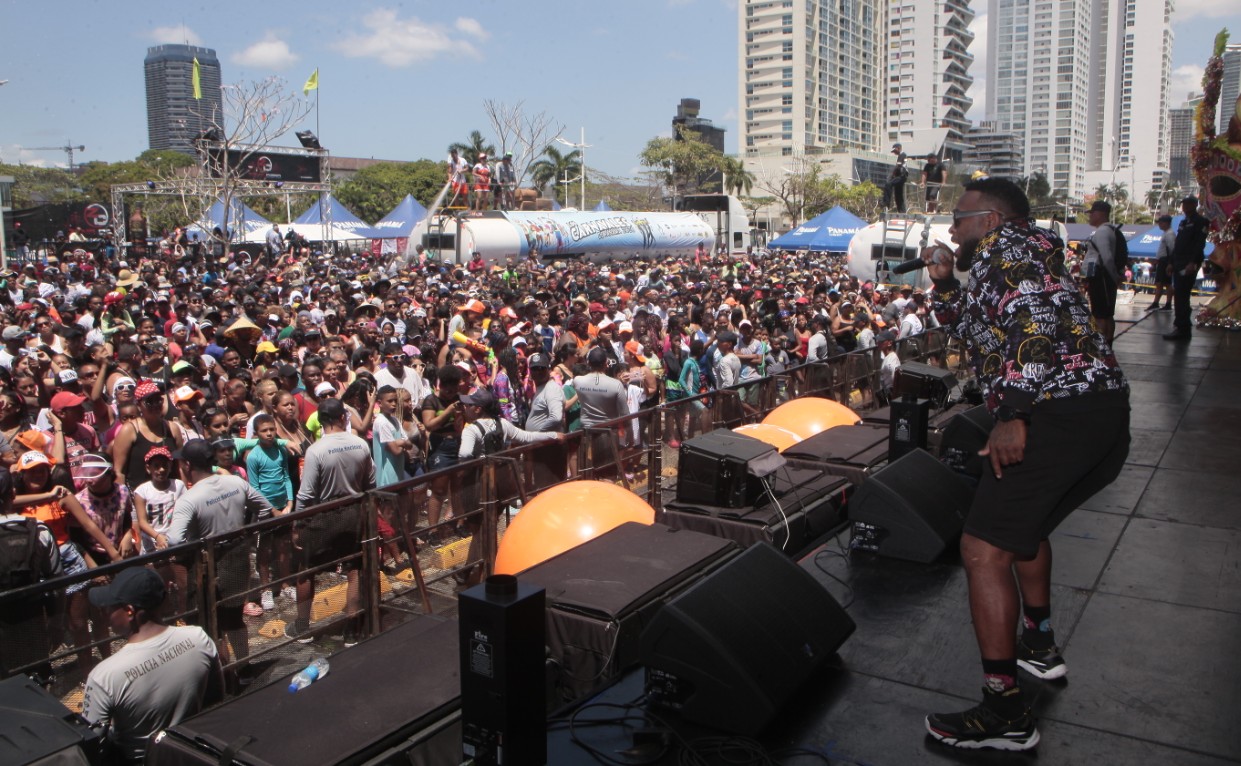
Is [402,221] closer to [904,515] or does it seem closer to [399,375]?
[399,375]

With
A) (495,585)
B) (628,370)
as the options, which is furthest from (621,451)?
(495,585)

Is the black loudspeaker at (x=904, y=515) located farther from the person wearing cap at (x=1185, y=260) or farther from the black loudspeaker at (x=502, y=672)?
A: the person wearing cap at (x=1185, y=260)

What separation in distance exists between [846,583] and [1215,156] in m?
14.4

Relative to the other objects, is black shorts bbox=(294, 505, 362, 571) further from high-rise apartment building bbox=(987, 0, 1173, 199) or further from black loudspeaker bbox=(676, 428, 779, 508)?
high-rise apartment building bbox=(987, 0, 1173, 199)

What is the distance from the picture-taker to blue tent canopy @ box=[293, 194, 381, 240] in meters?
42.2

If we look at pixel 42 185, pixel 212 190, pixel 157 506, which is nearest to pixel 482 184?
pixel 212 190

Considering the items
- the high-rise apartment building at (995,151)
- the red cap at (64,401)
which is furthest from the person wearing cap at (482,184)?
the high-rise apartment building at (995,151)

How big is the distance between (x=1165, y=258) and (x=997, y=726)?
16295 mm

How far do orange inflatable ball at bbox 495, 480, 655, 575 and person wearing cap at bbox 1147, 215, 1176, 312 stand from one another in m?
12.0

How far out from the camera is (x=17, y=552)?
4977 mm

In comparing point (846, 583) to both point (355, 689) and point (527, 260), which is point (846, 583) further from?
point (527, 260)

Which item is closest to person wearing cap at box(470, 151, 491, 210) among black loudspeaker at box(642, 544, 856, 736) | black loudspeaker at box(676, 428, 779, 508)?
black loudspeaker at box(676, 428, 779, 508)

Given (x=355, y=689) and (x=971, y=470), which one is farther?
(x=971, y=470)

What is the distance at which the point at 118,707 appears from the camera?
4027mm
